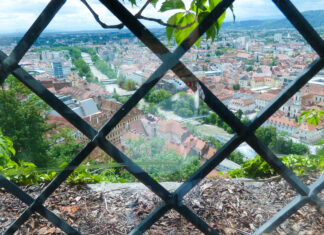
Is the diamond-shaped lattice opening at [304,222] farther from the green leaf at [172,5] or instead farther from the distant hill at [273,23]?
the green leaf at [172,5]

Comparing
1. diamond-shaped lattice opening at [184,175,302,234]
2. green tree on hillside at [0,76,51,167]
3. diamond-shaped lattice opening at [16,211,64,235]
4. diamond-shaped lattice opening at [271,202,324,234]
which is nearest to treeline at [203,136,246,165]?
diamond-shaped lattice opening at [184,175,302,234]

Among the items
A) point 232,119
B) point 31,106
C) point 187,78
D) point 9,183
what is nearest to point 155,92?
point 187,78

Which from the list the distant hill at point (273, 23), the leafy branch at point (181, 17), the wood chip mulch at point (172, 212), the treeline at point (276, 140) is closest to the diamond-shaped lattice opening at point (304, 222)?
the wood chip mulch at point (172, 212)

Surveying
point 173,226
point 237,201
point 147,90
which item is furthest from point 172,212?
point 147,90

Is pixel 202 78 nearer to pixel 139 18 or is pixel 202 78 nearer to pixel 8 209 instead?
pixel 139 18

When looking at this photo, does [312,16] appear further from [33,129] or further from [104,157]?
[33,129]

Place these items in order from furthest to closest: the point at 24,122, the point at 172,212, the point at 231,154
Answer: the point at 172,212 → the point at 231,154 → the point at 24,122
